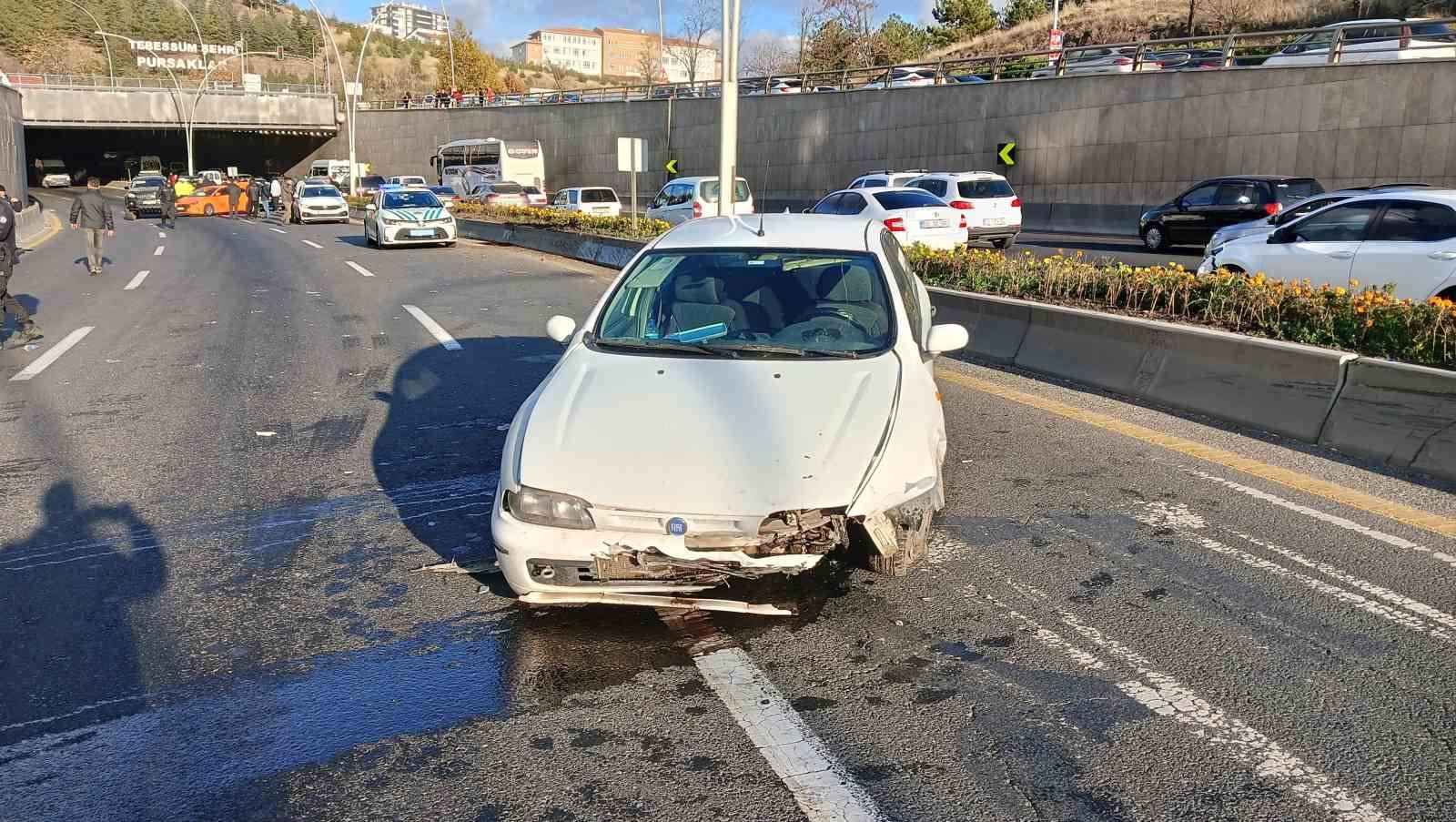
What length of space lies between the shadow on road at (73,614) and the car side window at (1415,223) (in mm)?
11130

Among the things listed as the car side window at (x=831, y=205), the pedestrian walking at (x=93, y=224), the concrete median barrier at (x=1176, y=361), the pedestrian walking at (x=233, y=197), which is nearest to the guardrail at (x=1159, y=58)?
the car side window at (x=831, y=205)

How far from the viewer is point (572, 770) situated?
3.27m

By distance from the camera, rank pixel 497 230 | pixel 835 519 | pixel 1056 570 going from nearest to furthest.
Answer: pixel 835 519
pixel 1056 570
pixel 497 230

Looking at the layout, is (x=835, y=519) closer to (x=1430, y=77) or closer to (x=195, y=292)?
(x=195, y=292)

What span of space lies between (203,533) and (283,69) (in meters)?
169

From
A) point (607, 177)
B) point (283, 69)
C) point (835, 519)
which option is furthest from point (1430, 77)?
point (283, 69)

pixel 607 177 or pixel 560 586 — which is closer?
Answer: pixel 560 586

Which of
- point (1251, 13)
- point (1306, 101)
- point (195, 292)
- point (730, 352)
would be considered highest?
point (1251, 13)

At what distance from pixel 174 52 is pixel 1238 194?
17061 cm

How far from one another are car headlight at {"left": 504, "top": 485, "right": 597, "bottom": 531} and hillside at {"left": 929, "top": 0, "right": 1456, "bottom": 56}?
2195 inches

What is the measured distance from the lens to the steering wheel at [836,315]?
5.40m

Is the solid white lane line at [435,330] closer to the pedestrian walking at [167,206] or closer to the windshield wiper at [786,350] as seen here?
the windshield wiper at [786,350]

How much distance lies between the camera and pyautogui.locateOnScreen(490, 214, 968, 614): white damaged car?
4.03m

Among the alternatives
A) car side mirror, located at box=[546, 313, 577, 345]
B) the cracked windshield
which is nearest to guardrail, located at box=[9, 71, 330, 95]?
the cracked windshield
